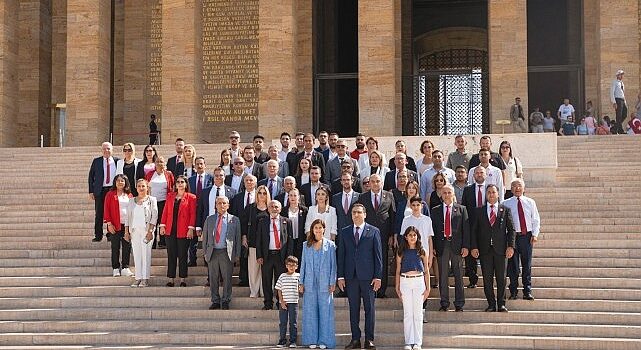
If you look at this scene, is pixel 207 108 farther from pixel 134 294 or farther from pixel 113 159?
pixel 134 294

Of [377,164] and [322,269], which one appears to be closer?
[322,269]

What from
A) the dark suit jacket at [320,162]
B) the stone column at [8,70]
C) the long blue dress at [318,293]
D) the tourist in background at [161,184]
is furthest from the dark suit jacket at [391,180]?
the stone column at [8,70]

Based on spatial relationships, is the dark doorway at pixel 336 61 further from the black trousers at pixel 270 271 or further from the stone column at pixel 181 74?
the black trousers at pixel 270 271

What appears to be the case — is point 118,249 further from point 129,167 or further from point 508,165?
point 508,165

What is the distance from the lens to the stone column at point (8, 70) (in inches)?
1015

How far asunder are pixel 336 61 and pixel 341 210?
18978 mm

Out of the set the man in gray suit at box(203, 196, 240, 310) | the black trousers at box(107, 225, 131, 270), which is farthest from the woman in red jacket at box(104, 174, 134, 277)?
the man in gray suit at box(203, 196, 240, 310)

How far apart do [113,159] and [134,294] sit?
7.90 ft

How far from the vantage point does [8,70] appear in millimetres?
26031

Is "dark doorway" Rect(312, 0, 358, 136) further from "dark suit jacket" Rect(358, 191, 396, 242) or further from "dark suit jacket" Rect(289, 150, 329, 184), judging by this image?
"dark suit jacket" Rect(358, 191, 396, 242)

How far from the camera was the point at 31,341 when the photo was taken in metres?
11.0

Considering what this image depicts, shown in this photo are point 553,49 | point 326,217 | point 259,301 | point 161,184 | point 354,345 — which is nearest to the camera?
point 354,345

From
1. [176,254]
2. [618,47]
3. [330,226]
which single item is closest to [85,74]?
[618,47]

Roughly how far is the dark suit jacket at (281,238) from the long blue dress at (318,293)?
Answer: 732mm
